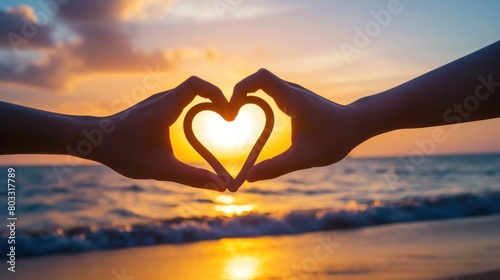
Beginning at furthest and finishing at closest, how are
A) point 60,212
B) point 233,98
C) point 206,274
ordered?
point 60,212, point 206,274, point 233,98

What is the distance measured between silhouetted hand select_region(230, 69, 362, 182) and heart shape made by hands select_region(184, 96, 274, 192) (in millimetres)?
126

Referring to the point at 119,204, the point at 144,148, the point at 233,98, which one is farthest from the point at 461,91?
the point at 119,204

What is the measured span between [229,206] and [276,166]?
10785 millimetres

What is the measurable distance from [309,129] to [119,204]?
12.4m

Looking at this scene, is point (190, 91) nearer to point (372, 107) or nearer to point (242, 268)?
point (372, 107)

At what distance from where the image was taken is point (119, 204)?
14.3 metres

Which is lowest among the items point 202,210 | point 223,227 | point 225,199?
point 223,227

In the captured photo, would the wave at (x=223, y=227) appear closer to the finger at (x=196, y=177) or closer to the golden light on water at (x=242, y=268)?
the golden light on water at (x=242, y=268)

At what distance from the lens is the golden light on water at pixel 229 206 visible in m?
11.8

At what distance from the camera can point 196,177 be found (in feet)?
7.80

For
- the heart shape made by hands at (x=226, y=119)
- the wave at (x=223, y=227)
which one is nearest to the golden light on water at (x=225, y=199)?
the wave at (x=223, y=227)

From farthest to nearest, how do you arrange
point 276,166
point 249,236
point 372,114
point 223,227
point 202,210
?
point 202,210 → point 223,227 → point 249,236 → point 372,114 → point 276,166

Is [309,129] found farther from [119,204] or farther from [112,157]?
[119,204]

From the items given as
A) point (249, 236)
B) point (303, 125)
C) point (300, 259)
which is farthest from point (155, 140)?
point (249, 236)
